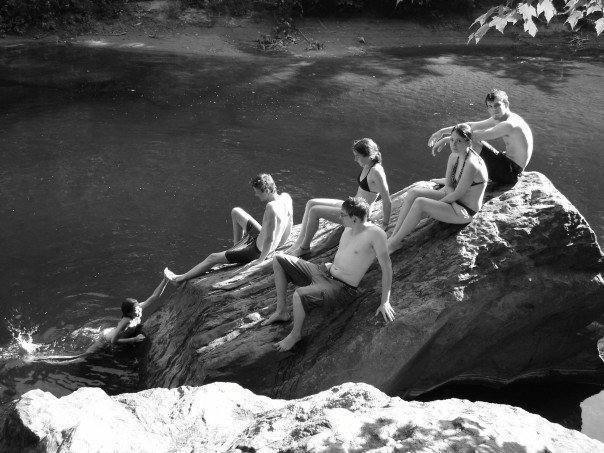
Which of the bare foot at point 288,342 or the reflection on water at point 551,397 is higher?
the bare foot at point 288,342

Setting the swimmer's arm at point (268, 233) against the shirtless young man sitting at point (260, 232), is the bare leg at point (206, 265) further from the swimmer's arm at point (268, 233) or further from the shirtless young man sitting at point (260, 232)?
the swimmer's arm at point (268, 233)

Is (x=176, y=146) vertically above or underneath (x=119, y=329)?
above

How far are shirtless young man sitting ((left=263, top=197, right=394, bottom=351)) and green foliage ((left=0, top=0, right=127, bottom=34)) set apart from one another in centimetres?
2066

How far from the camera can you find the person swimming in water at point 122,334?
32.4 ft

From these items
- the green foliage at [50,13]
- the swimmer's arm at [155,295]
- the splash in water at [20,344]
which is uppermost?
the green foliage at [50,13]

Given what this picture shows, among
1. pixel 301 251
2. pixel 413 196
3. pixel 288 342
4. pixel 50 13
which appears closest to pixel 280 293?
pixel 288 342

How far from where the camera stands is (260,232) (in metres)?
9.52

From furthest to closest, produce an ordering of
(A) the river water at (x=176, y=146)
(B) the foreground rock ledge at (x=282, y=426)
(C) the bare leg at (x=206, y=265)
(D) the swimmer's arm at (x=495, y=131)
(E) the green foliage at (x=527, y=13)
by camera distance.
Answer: (A) the river water at (x=176, y=146)
(C) the bare leg at (x=206, y=265)
(D) the swimmer's arm at (x=495, y=131)
(E) the green foliage at (x=527, y=13)
(B) the foreground rock ledge at (x=282, y=426)

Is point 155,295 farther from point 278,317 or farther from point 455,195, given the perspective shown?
point 455,195

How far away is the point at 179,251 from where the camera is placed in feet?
41.0

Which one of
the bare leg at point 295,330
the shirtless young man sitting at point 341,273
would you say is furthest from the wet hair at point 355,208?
the bare leg at point 295,330

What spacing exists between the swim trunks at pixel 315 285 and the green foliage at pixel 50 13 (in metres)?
20.6

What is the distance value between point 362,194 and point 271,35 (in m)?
17.7

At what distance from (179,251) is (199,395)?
667 centimetres
